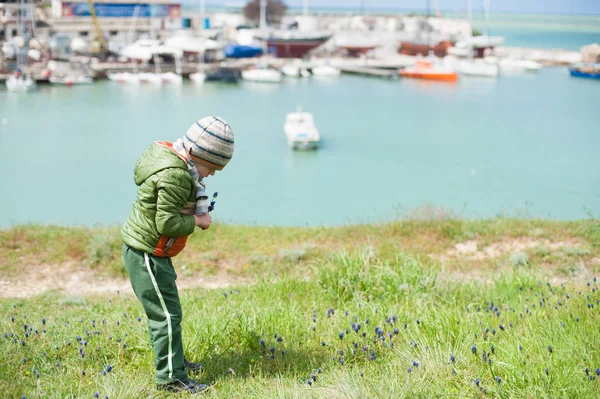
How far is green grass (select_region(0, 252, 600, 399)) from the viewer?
3.62 metres

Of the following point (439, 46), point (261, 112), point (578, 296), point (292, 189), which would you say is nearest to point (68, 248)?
point (578, 296)

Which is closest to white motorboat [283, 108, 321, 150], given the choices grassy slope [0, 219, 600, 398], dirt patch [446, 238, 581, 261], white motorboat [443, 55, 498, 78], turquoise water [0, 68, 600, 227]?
turquoise water [0, 68, 600, 227]

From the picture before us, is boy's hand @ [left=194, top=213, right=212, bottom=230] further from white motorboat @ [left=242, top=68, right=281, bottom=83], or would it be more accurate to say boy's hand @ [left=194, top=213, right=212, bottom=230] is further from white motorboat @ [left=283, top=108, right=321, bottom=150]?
white motorboat @ [left=242, top=68, right=281, bottom=83]

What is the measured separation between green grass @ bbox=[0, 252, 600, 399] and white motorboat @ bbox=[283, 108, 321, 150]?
2196 cm

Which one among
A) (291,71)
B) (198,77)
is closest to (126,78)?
(198,77)

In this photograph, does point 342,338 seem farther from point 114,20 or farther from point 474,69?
point 114,20

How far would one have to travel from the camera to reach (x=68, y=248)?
8867 millimetres

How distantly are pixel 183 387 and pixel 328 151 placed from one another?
2502cm

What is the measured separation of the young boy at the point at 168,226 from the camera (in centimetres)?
360

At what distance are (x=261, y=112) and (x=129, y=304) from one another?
108 feet

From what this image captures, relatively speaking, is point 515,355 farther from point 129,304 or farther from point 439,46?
point 439,46

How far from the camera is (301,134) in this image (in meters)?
27.9

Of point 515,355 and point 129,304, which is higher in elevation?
point 515,355

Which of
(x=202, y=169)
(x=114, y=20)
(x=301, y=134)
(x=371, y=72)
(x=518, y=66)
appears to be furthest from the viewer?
(x=518, y=66)
